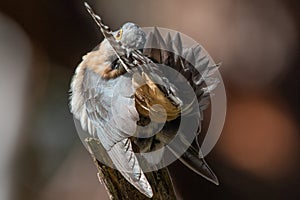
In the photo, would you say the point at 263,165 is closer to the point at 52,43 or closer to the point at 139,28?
the point at 139,28

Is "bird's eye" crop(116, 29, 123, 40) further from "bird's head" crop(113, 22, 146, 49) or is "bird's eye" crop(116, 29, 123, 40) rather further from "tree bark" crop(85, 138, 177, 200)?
"tree bark" crop(85, 138, 177, 200)

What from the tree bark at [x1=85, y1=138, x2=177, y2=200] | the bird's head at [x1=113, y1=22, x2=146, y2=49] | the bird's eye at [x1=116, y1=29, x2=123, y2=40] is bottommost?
the tree bark at [x1=85, y1=138, x2=177, y2=200]

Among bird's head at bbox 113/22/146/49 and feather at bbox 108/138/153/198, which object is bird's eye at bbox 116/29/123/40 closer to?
bird's head at bbox 113/22/146/49

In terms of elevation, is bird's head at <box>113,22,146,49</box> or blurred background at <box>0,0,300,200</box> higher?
bird's head at <box>113,22,146,49</box>

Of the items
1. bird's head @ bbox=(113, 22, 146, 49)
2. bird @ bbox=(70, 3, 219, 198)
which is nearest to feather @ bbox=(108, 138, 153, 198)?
bird @ bbox=(70, 3, 219, 198)

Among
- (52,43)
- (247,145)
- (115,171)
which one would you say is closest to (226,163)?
(247,145)

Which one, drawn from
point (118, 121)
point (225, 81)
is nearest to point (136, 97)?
point (118, 121)

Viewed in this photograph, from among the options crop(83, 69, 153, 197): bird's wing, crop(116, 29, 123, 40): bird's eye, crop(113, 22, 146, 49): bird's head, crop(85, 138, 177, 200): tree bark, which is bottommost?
crop(85, 138, 177, 200): tree bark
